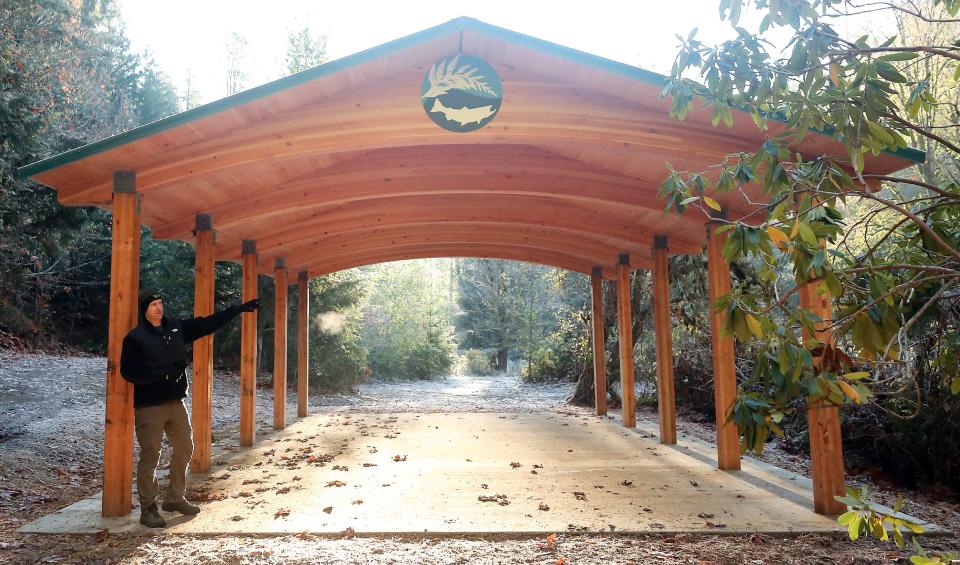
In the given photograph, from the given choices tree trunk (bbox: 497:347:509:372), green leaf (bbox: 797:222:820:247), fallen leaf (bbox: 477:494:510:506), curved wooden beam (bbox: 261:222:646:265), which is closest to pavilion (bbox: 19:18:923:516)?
curved wooden beam (bbox: 261:222:646:265)

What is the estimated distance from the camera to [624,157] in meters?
6.13

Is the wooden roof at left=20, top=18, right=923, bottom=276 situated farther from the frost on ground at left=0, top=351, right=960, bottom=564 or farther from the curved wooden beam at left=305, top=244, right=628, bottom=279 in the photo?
the curved wooden beam at left=305, top=244, right=628, bottom=279

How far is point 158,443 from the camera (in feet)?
15.0

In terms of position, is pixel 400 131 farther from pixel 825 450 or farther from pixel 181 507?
pixel 825 450

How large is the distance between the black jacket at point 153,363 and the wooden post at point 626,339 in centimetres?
672

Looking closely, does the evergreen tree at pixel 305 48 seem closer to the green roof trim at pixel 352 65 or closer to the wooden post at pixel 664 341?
the wooden post at pixel 664 341

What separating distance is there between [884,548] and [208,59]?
28413 mm

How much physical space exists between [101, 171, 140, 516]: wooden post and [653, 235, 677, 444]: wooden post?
5.97 meters

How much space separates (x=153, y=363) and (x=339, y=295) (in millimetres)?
12828

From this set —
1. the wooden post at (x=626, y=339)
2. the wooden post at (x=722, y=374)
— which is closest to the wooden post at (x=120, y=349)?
the wooden post at (x=722, y=374)

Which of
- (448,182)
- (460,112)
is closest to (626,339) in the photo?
(448,182)

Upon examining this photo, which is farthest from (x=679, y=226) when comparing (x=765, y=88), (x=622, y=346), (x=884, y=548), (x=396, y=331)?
(x=396, y=331)

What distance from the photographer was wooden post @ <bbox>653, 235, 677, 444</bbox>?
26.9 feet

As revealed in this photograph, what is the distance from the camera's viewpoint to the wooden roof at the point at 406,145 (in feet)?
15.4
